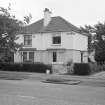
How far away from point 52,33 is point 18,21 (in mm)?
10750

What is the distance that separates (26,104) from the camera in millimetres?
8695

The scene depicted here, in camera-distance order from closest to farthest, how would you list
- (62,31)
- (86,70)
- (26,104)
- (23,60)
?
(26,104)
(86,70)
(62,31)
(23,60)

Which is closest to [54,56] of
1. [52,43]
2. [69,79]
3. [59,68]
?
[52,43]

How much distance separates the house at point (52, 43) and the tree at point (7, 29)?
360 inches

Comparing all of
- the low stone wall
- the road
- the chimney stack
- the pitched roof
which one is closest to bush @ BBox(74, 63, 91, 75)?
the low stone wall

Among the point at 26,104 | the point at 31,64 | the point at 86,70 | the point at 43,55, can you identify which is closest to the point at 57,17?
the point at 43,55

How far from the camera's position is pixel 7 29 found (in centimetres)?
1772

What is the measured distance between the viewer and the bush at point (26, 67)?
2706 cm

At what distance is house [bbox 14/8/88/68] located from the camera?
29.1 meters

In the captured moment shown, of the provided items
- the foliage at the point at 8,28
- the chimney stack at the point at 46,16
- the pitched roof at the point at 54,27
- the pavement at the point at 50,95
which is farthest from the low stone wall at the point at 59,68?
the pavement at the point at 50,95

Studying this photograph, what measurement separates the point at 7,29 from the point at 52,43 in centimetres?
1277

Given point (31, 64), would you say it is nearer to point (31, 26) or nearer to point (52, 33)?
point (52, 33)

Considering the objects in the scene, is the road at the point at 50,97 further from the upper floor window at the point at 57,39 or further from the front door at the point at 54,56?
the upper floor window at the point at 57,39

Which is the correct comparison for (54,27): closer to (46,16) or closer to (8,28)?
(46,16)
